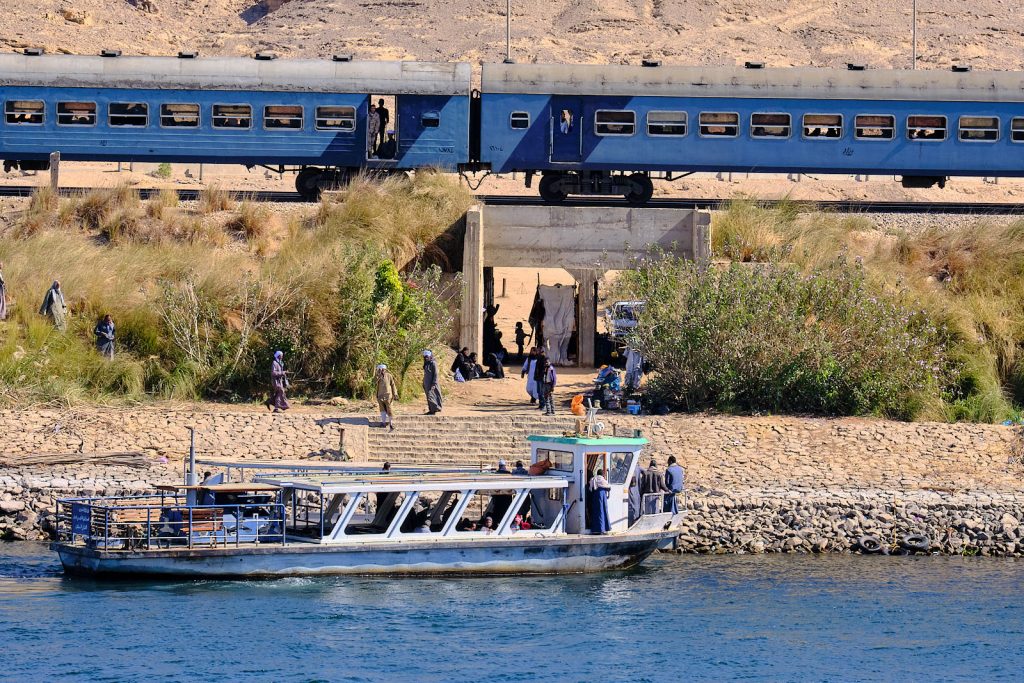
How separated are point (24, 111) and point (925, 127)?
19.5 m

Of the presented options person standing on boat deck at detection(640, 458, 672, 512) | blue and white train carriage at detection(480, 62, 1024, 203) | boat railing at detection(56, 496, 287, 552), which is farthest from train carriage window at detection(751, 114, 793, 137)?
boat railing at detection(56, 496, 287, 552)

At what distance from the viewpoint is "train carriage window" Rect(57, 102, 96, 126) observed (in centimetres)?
3312

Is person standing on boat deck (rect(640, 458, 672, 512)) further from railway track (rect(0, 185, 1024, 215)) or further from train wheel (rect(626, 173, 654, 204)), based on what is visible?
train wheel (rect(626, 173, 654, 204))

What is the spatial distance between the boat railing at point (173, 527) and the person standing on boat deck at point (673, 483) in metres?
5.50

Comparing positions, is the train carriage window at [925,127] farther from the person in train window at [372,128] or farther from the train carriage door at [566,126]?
the person in train window at [372,128]

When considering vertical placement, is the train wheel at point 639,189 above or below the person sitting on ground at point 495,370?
above

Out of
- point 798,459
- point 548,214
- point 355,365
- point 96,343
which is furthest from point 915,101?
point 96,343

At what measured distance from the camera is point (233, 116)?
33.2 metres

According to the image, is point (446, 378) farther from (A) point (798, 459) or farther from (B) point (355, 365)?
(A) point (798, 459)

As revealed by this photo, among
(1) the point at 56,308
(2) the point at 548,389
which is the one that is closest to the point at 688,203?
(2) the point at 548,389

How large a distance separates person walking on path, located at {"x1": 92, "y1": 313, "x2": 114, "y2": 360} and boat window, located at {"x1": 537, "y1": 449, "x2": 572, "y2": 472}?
30.8ft

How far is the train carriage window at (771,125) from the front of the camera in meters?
33.5

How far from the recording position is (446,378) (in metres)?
29.0

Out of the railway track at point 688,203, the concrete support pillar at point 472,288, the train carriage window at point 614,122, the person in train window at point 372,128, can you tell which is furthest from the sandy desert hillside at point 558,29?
the concrete support pillar at point 472,288
